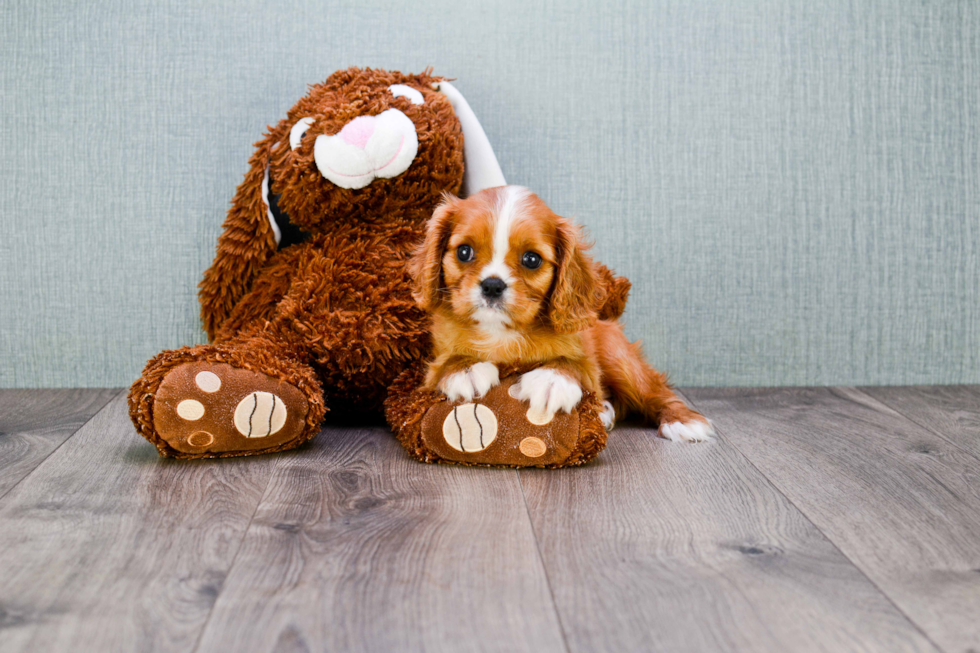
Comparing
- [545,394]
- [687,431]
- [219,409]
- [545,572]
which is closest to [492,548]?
[545,572]

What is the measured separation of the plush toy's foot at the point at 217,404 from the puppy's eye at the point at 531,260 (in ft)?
1.59

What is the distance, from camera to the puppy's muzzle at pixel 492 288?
4.58 feet

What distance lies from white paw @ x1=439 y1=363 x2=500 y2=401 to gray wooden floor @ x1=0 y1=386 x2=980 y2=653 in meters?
0.13

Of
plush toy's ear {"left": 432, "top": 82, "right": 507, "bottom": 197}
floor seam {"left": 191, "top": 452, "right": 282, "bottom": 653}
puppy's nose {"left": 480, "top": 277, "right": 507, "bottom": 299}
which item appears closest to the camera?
floor seam {"left": 191, "top": 452, "right": 282, "bottom": 653}

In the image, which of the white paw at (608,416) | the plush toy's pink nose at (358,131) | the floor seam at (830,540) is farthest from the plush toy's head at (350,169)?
the floor seam at (830,540)

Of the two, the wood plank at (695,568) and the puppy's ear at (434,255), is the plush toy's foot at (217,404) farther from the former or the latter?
the wood plank at (695,568)

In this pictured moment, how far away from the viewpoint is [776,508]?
1.30 m

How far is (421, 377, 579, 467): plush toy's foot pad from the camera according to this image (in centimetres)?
145

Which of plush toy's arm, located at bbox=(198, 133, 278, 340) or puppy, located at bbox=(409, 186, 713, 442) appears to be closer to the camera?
puppy, located at bbox=(409, 186, 713, 442)

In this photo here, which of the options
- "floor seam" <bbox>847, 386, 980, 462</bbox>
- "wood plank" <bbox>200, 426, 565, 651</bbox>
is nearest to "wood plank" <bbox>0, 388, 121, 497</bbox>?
"wood plank" <bbox>200, 426, 565, 651</bbox>

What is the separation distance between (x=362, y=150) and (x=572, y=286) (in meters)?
0.53

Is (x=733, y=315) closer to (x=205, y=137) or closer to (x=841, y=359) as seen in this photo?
(x=841, y=359)

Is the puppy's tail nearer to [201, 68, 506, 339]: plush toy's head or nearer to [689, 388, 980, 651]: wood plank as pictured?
[689, 388, 980, 651]: wood plank

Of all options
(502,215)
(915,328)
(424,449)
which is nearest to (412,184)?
(502,215)
